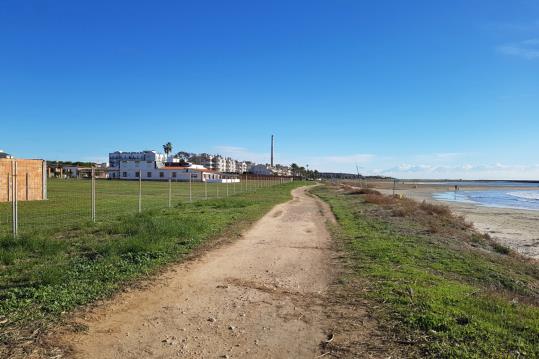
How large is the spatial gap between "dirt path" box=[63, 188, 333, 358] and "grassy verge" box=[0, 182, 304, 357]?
1.62ft

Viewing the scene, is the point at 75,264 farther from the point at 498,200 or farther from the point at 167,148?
the point at 167,148

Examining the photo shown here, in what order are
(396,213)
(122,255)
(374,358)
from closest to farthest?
(374,358)
(122,255)
(396,213)

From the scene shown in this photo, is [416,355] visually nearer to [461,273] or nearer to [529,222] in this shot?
[461,273]

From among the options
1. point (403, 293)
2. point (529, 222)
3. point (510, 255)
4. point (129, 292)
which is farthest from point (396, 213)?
point (129, 292)

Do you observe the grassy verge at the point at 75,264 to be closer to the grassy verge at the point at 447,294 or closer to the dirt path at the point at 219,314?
the dirt path at the point at 219,314

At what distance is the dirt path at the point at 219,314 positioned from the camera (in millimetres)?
4586

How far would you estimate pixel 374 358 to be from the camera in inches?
174

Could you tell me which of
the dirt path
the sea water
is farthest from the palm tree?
the dirt path

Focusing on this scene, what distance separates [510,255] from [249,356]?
11.9m

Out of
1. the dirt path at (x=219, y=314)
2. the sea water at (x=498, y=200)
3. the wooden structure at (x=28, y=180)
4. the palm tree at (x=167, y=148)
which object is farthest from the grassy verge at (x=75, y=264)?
the palm tree at (x=167, y=148)

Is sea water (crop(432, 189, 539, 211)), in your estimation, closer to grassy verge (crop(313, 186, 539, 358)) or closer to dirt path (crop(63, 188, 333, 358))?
grassy verge (crop(313, 186, 539, 358))

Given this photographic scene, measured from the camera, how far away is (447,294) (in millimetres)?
6680

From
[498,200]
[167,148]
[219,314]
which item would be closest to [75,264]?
[219,314]

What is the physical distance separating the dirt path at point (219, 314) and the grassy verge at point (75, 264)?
1.62 ft
